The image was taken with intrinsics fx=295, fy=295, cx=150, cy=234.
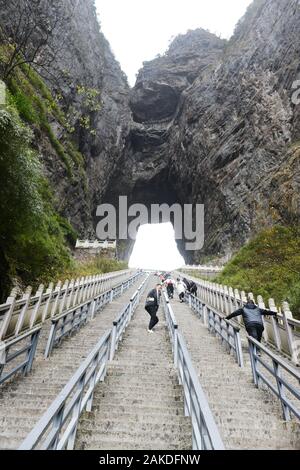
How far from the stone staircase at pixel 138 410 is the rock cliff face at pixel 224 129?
10.9 meters

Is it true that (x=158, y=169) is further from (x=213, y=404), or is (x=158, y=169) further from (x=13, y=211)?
(x=213, y=404)

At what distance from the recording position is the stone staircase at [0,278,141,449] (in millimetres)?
3252

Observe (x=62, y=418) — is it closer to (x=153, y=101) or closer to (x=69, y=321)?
(x=69, y=321)

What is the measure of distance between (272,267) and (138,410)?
44.1 ft

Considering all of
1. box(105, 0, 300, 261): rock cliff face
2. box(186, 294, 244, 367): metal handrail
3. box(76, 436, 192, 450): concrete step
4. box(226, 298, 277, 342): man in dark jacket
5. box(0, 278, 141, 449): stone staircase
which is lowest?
box(76, 436, 192, 450): concrete step

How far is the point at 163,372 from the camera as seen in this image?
5.28 metres

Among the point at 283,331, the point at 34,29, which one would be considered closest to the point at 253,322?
the point at 283,331

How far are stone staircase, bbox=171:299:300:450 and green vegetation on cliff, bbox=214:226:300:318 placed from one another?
14.1ft

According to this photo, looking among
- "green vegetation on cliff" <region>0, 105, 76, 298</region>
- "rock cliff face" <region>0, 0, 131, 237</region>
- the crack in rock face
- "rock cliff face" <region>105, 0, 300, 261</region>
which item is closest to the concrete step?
"green vegetation on cliff" <region>0, 105, 76, 298</region>

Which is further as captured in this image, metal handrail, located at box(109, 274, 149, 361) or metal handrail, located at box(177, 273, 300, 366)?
metal handrail, located at box(177, 273, 300, 366)

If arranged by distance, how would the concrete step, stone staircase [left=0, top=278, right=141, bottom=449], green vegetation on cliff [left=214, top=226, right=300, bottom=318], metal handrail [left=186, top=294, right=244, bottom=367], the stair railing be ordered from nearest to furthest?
the concrete step < stone staircase [left=0, top=278, right=141, bottom=449] < the stair railing < metal handrail [left=186, top=294, right=244, bottom=367] < green vegetation on cliff [left=214, top=226, right=300, bottom=318]

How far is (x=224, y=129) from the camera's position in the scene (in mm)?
39344

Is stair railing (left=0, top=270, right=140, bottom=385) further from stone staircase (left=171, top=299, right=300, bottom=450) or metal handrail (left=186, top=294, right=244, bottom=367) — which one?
metal handrail (left=186, top=294, right=244, bottom=367)
